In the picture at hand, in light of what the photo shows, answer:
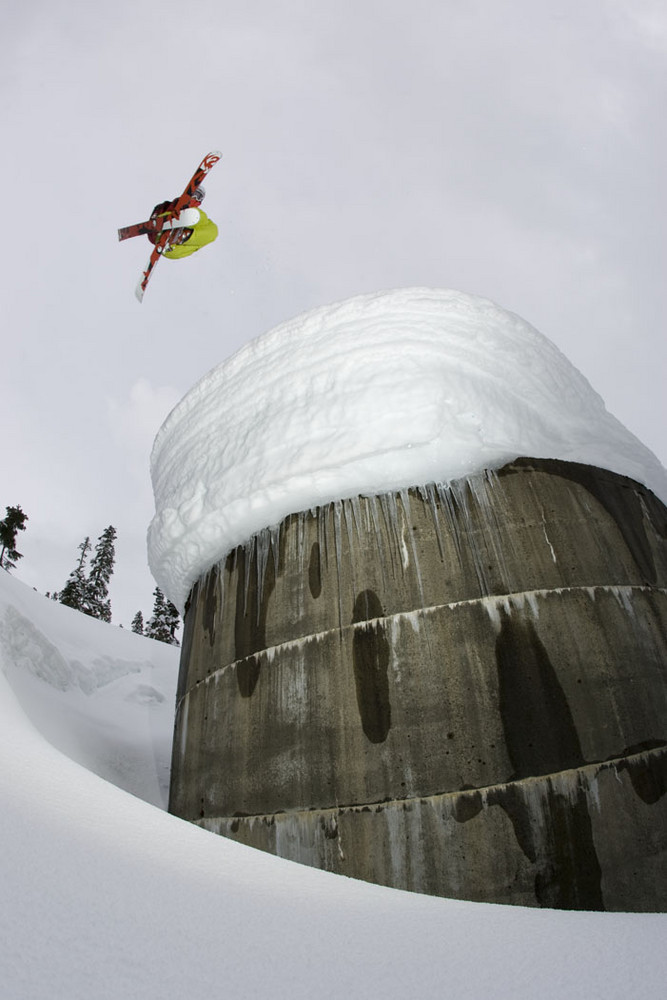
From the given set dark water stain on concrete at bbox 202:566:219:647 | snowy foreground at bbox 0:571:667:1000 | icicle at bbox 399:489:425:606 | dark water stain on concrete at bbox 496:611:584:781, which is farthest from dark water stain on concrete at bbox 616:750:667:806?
dark water stain on concrete at bbox 202:566:219:647

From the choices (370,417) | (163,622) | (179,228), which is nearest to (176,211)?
(179,228)

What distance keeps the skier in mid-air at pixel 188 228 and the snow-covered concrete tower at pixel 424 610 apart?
9.33 metres

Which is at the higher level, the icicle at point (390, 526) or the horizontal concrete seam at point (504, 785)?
the icicle at point (390, 526)

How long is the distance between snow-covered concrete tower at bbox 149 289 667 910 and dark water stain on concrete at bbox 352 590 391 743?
0.8 inches

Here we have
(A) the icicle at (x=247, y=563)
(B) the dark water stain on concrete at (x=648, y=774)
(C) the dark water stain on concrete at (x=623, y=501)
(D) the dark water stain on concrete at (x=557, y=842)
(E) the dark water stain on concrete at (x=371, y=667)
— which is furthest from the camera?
(A) the icicle at (x=247, y=563)

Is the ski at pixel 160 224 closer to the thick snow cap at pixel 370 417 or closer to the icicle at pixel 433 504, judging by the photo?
the thick snow cap at pixel 370 417

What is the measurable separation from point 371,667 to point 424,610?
75cm

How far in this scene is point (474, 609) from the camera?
532 cm

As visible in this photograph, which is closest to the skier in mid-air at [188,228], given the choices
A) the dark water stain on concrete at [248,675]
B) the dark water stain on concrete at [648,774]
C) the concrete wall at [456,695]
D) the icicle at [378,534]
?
the concrete wall at [456,695]

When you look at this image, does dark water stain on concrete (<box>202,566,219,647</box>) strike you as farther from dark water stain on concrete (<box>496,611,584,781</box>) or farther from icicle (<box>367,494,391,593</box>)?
dark water stain on concrete (<box>496,611,584,781</box>)

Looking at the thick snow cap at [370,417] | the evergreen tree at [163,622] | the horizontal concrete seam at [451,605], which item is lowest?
the horizontal concrete seam at [451,605]

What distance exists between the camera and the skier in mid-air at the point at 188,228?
14828mm

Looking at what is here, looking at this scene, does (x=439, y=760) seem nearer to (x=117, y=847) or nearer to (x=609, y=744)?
(x=609, y=744)

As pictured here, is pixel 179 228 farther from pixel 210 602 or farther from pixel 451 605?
pixel 451 605
